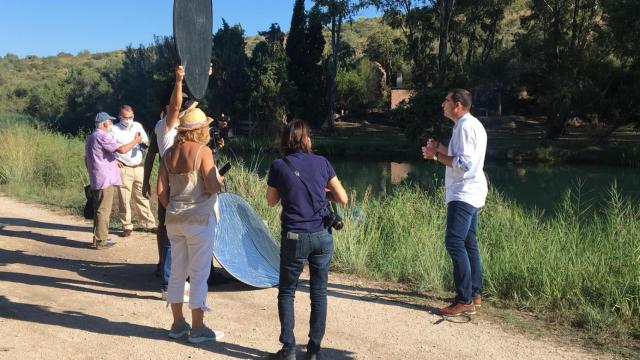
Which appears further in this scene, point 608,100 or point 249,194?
point 608,100

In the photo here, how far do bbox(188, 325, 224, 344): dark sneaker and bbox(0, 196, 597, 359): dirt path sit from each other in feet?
0.23

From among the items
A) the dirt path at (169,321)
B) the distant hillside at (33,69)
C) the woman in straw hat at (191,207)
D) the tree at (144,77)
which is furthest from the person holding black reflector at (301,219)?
the distant hillside at (33,69)

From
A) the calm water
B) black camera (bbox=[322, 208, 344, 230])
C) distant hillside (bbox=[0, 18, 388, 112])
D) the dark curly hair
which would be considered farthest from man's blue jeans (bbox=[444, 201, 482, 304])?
distant hillside (bbox=[0, 18, 388, 112])

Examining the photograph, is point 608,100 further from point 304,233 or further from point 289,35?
point 304,233

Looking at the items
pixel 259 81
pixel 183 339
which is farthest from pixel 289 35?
pixel 183 339

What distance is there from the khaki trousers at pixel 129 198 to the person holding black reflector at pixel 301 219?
16.2 ft

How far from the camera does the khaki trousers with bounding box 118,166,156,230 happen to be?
862cm

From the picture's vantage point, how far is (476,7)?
4531cm

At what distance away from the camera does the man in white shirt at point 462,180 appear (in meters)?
5.14

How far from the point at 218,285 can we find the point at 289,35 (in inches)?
1587

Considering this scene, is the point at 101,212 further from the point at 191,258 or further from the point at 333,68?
the point at 333,68

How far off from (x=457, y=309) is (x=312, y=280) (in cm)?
170

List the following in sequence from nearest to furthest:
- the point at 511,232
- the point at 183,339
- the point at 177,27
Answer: the point at 183,339
the point at 177,27
the point at 511,232

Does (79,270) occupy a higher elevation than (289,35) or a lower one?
lower
